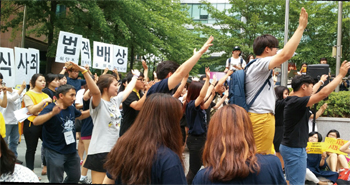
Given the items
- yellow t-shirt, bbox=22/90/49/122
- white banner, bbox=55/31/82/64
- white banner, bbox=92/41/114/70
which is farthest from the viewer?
white banner, bbox=92/41/114/70

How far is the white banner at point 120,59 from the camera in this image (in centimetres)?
897

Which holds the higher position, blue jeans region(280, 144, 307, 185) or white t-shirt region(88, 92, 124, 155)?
white t-shirt region(88, 92, 124, 155)

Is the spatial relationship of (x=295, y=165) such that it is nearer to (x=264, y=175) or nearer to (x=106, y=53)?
(x=264, y=175)

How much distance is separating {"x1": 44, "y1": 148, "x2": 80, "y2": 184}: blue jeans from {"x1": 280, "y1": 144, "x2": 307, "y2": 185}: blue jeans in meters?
2.83

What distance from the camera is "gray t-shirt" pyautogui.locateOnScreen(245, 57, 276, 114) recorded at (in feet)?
12.7

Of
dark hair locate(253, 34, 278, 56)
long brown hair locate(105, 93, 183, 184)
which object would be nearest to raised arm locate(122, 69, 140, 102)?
dark hair locate(253, 34, 278, 56)

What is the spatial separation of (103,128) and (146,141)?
2.01 metres

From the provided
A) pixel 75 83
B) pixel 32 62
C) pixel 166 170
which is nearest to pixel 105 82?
pixel 166 170

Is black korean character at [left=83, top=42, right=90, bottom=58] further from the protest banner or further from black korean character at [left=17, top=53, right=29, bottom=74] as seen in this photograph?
the protest banner

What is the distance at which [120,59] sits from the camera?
9.11 m

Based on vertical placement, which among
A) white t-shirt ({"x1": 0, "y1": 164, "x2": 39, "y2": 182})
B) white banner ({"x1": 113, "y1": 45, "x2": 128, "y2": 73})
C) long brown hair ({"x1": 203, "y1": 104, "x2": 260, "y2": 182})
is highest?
white banner ({"x1": 113, "y1": 45, "x2": 128, "y2": 73})

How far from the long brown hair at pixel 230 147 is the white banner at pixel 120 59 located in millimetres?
6768

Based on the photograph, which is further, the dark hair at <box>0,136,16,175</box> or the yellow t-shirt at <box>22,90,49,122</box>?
the yellow t-shirt at <box>22,90,49,122</box>

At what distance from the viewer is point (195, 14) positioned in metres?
40.5
